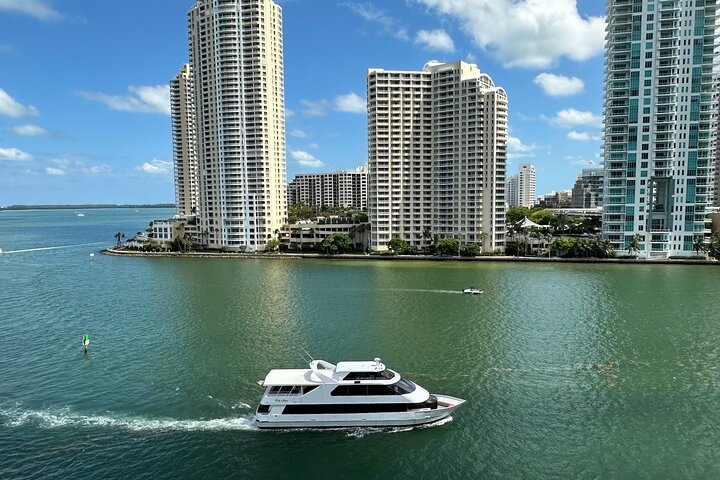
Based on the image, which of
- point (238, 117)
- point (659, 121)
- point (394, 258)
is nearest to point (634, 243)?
point (659, 121)

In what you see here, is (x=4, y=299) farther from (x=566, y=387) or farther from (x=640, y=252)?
(x=640, y=252)

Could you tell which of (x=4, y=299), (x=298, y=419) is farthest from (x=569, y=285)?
(x=4, y=299)

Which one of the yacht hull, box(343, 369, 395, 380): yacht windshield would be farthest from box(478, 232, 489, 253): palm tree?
the yacht hull

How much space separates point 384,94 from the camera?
10681 cm

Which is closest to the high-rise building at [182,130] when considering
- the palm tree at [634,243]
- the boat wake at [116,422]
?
the palm tree at [634,243]

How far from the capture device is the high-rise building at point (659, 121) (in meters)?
88.2

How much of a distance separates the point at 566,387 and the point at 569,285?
40129 mm

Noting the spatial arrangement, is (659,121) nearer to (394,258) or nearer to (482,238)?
(482,238)

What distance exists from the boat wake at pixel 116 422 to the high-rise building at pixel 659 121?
90.7m

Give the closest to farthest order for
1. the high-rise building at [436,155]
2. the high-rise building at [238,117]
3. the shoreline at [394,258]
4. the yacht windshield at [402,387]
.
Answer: the yacht windshield at [402,387], the shoreline at [394,258], the high-rise building at [436,155], the high-rise building at [238,117]

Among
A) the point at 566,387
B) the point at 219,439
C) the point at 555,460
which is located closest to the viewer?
the point at 555,460

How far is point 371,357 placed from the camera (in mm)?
37844

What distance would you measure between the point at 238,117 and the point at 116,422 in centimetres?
9379

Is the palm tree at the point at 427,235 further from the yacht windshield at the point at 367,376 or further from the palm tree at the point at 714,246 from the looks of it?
the yacht windshield at the point at 367,376
